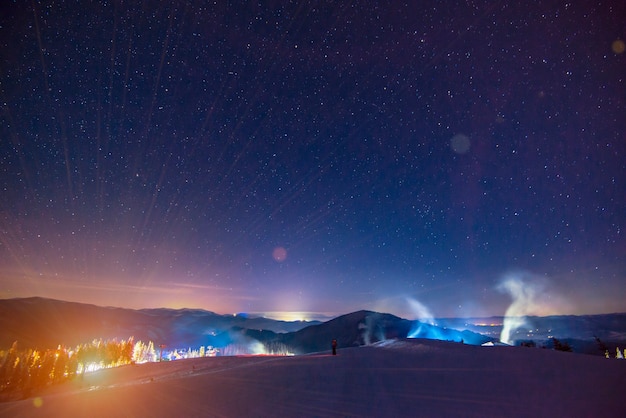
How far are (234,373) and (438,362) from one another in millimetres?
9687

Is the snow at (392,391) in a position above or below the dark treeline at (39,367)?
above

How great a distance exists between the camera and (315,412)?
9359 mm

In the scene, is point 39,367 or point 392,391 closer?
point 392,391

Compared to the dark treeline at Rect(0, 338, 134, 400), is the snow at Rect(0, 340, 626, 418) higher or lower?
higher

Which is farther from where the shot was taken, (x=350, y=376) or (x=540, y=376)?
(x=350, y=376)

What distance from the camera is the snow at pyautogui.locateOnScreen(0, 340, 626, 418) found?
30.5 ft

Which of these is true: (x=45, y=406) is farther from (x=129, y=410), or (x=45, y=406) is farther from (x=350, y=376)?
(x=350, y=376)

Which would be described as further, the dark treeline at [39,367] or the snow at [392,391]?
the dark treeline at [39,367]

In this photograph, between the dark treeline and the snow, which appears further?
the dark treeline

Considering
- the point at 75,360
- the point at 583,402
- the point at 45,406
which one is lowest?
the point at 75,360

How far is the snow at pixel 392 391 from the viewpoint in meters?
9.30

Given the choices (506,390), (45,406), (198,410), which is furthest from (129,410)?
(506,390)

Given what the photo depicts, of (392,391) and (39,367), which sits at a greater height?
(392,391)

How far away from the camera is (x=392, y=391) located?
11.1 m
